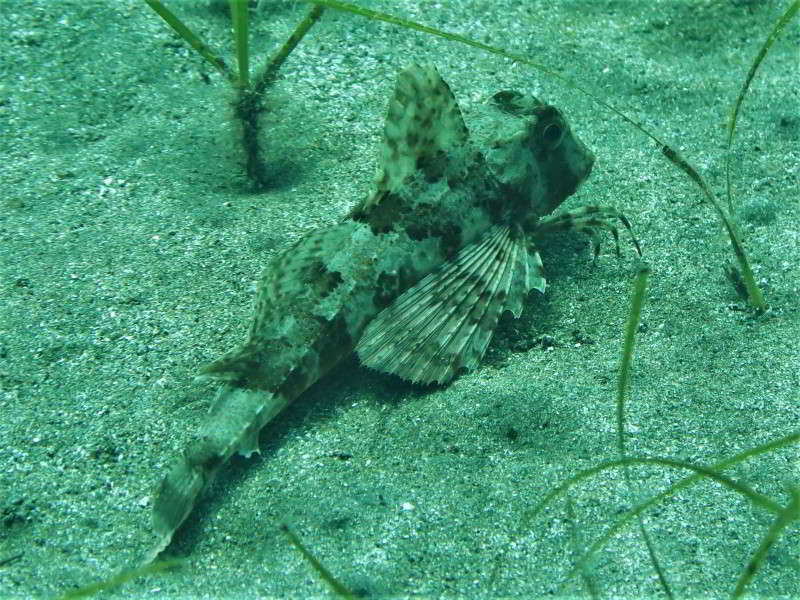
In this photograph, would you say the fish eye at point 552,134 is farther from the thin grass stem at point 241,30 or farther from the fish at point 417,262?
the thin grass stem at point 241,30

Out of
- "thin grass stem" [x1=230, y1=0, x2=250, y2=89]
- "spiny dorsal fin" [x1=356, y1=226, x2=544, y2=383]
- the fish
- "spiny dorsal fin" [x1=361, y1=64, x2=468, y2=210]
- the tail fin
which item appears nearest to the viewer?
the tail fin

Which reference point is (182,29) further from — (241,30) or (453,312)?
(453,312)

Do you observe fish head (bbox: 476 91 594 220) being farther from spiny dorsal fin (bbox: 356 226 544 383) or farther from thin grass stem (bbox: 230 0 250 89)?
thin grass stem (bbox: 230 0 250 89)

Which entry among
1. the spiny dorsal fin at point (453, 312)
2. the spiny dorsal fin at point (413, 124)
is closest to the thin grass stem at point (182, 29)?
the spiny dorsal fin at point (413, 124)

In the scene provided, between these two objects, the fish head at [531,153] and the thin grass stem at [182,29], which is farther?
the fish head at [531,153]

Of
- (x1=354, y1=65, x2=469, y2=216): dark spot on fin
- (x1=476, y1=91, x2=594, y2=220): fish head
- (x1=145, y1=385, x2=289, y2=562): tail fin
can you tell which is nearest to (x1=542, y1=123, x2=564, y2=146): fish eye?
(x1=476, y1=91, x2=594, y2=220): fish head

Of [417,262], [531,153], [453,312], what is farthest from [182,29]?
[453,312]
